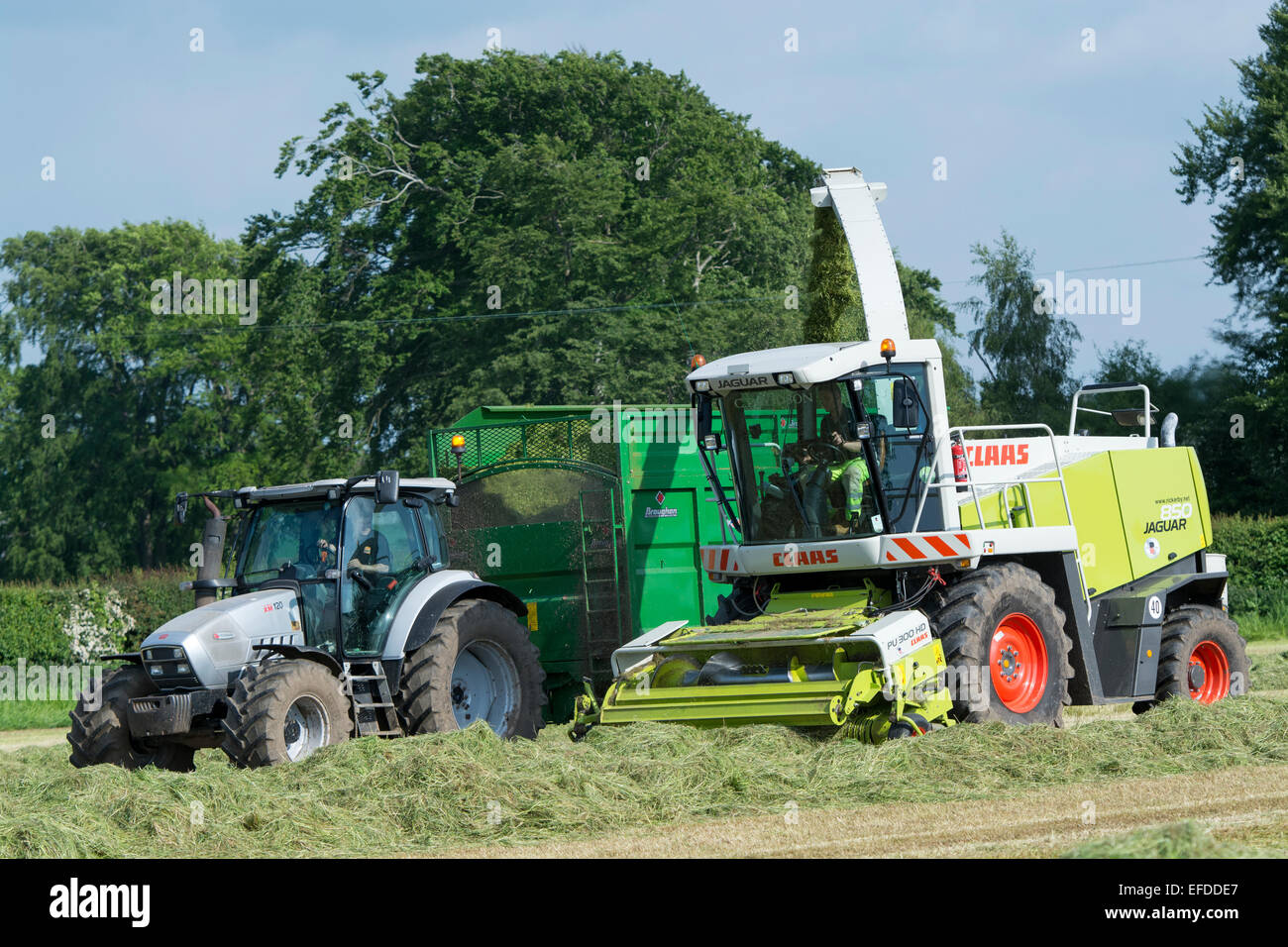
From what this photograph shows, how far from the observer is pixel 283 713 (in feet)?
28.6

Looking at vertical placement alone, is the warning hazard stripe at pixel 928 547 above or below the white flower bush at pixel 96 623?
above

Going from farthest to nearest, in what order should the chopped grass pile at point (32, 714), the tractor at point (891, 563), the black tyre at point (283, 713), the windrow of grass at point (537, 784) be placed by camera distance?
1. the chopped grass pile at point (32, 714)
2. the tractor at point (891, 563)
3. the black tyre at point (283, 713)
4. the windrow of grass at point (537, 784)

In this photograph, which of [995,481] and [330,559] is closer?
[330,559]

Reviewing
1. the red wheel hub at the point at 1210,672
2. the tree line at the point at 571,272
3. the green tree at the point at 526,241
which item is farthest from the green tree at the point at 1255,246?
the red wheel hub at the point at 1210,672

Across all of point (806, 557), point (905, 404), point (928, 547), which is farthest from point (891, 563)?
point (905, 404)

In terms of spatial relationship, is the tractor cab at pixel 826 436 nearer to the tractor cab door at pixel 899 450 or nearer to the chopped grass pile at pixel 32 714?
the tractor cab door at pixel 899 450

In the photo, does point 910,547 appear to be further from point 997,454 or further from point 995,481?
point 997,454

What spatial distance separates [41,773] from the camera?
10.1 meters

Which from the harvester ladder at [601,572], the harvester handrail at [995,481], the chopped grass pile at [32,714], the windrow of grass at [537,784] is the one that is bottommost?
the chopped grass pile at [32,714]

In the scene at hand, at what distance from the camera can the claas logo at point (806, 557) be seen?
34.6 feet

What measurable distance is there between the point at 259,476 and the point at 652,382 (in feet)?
54.3

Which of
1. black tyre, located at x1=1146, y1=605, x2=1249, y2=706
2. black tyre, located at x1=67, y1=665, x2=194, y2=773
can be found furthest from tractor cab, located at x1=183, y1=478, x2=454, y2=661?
black tyre, located at x1=1146, y1=605, x2=1249, y2=706

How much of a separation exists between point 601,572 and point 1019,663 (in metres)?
3.57
